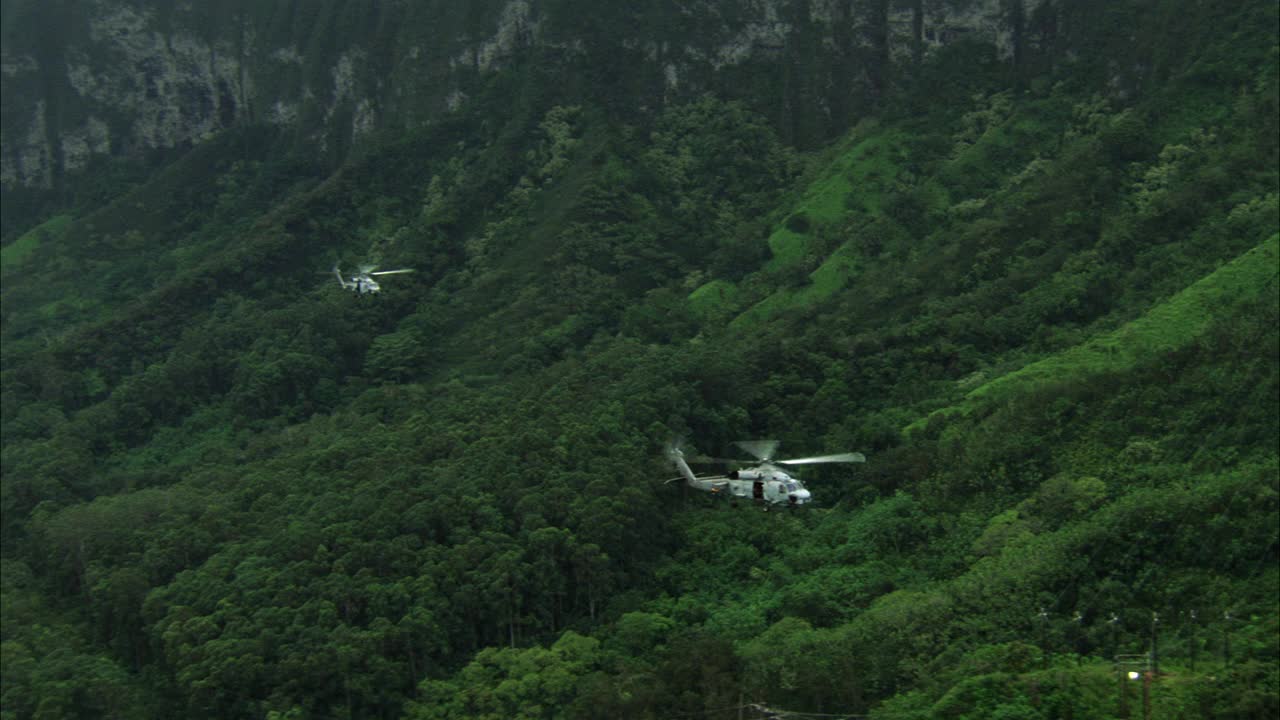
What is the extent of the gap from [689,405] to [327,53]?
189 feet

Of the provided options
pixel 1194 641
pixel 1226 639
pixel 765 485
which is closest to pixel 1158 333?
pixel 765 485

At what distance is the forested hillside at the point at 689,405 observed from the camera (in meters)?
40.2

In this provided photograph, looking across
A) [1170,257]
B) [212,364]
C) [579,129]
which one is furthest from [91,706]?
[579,129]

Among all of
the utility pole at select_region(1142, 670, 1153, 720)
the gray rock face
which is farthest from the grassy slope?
Answer: the gray rock face

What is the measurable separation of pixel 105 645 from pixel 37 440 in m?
26.0

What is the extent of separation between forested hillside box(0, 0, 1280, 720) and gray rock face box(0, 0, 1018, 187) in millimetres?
1887

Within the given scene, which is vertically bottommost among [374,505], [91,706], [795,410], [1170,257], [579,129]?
[91,706]

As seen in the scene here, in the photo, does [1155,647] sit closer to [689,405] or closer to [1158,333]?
[1158,333]

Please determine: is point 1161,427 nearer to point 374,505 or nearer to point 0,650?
point 374,505

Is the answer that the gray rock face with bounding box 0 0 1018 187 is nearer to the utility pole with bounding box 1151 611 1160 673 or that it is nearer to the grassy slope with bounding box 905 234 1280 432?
A: the grassy slope with bounding box 905 234 1280 432

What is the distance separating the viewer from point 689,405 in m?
57.1

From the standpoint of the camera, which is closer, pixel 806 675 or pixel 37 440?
pixel 806 675

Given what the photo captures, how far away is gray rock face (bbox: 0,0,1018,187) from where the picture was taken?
3492 inches

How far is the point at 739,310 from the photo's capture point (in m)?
72.2
